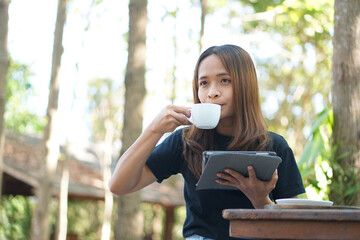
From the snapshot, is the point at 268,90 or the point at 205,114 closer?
the point at 205,114

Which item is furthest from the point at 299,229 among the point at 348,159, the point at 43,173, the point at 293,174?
the point at 43,173

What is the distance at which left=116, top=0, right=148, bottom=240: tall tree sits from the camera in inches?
229

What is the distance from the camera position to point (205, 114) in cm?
201

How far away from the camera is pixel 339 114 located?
402 centimetres

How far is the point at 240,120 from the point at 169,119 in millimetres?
377

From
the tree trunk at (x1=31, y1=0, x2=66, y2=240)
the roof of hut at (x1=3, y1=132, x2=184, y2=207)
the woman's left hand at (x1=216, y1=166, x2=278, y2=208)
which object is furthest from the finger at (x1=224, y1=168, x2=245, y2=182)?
the roof of hut at (x1=3, y1=132, x2=184, y2=207)

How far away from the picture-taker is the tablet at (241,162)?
1733 mm

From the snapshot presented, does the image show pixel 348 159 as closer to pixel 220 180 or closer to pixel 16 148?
pixel 220 180

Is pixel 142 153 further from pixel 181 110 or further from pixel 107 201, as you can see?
pixel 107 201

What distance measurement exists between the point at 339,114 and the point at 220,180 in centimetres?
239

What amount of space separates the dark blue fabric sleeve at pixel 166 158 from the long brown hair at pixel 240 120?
72 millimetres

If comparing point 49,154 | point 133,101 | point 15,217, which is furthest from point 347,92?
point 15,217

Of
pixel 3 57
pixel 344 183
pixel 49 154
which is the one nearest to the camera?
pixel 344 183

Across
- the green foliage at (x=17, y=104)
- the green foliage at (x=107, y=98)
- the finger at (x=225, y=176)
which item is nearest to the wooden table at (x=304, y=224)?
the finger at (x=225, y=176)
